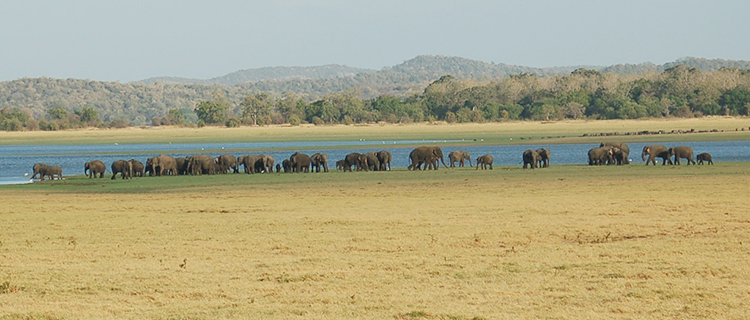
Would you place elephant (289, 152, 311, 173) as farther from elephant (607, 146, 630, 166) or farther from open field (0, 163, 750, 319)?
open field (0, 163, 750, 319)

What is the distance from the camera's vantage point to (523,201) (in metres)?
20.9

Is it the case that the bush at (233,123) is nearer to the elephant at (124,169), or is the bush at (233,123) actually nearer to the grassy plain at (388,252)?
the elephant at (124,169)

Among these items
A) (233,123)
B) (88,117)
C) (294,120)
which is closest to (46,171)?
(233,123)

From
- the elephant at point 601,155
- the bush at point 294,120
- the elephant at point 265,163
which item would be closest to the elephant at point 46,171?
the elephant at point 265,163

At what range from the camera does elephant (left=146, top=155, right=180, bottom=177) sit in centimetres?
3600

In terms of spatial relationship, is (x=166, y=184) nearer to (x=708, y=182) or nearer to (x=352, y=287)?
(x=708, y=182)

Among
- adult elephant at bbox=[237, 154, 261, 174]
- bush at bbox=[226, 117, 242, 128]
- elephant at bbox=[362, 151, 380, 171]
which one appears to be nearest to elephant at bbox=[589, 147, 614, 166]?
elephant at bbox=[362, 151, 380, 171]

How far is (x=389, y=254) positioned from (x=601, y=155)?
78.9ft

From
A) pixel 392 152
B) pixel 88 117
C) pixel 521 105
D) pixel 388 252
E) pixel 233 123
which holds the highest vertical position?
pixel 388 252

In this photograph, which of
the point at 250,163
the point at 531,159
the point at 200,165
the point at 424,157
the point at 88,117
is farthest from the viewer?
the point at 88,117

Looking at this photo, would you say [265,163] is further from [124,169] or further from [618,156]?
[618,156]

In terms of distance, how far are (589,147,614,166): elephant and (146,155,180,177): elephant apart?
15.3 meters

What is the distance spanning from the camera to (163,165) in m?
36.2

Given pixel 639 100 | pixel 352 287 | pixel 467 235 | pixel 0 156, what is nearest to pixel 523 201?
pixel 467 235
